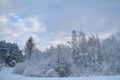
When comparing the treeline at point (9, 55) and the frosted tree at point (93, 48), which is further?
the treeline at point (9, 55)

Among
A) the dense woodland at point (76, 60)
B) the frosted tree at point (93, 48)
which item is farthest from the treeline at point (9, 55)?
the frosted tree at point (93, 48)

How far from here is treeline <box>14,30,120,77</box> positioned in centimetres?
1823

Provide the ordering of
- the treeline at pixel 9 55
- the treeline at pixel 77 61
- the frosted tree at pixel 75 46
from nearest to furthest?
the treeline at pixel 77 61, the frosted tree at pixel 75 46, the treeline at pixel 9 55

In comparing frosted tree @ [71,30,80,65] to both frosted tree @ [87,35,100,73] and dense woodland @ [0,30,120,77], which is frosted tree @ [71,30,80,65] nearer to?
dense woodland @ [0,30,120,77]

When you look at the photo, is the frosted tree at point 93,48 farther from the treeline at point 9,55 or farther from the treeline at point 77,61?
the treeline at point 9,55

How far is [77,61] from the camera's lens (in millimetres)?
30328

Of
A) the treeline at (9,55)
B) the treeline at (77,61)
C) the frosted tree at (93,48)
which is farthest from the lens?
the treeline at (9,55)

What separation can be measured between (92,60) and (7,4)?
2126 cm

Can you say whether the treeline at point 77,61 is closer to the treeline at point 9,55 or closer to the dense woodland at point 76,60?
the dense woodland at point 76,60

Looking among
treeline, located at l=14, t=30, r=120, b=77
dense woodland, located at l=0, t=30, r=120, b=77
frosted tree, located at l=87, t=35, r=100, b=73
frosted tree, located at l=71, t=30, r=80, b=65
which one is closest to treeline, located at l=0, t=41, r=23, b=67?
dense woodland, located at l=0, t=30, r=120, b=77

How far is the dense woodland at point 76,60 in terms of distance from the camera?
1830 centimetres

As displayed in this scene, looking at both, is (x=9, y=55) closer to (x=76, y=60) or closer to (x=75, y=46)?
(x=75, y=46)

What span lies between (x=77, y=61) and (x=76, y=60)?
0.87 meters

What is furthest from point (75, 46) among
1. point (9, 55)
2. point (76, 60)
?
point (9, 55)
